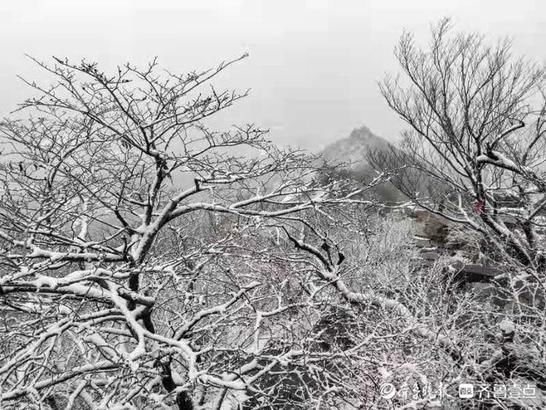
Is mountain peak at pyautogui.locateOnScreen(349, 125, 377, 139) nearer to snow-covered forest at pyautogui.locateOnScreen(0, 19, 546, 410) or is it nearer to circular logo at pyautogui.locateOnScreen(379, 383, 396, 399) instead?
snow-covered forest at pyautogui.locateOnScreen(0, 19, 546, 410)

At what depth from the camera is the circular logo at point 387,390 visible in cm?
541

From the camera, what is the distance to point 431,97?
10.9 m

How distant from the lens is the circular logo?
541 cm

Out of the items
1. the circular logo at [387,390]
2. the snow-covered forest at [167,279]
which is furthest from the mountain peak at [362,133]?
the circular logo at [387,390]

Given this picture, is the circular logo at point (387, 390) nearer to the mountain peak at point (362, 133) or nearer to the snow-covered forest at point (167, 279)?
the snow-covered forest at point (167, 279)

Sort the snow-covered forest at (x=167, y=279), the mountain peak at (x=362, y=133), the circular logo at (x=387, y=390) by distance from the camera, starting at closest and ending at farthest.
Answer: the snow-covered forest at (x=167, y=279) → the circular logo at (x=387, y=390) → the mountain peak at (x=362, y=133)

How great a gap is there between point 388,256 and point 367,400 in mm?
11441

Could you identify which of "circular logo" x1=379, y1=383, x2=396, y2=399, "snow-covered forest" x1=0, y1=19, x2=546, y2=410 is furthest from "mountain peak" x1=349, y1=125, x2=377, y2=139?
"circular logo" x1=379, y1=383, x2=396, y2=399

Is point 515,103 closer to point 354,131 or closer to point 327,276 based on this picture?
point 327,276

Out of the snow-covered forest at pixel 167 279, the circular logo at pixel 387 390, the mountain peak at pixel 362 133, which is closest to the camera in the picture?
the snow-covered forest at pixel 167 279

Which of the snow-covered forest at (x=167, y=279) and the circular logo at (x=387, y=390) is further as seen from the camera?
the circular logo at (x=387, y=390)

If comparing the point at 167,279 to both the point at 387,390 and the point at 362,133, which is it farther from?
the point at 362,133

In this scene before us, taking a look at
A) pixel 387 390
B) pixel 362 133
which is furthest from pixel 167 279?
pixel 362 133

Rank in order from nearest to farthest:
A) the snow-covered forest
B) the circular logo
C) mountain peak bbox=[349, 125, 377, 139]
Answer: the snow-covered forest
the circular logo
mountain peak bbox=[349, 125, 377, 139]
